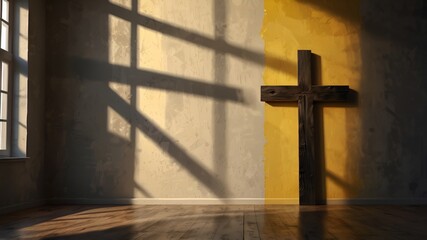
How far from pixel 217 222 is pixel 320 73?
239 cm

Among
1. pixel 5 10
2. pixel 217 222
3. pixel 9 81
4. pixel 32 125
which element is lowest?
pixel 217 222

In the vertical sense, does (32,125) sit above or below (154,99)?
below

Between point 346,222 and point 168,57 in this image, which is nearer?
point 346,222

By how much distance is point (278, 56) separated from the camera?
18.9ft

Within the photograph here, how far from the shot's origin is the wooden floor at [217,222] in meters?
3.53

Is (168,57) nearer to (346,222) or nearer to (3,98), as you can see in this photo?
(3,98)

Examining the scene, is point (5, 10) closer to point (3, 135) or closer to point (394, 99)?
point (3, 135)

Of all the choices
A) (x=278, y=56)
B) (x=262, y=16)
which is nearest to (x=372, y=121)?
(x=278, y=56)

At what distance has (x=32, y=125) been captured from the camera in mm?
5547

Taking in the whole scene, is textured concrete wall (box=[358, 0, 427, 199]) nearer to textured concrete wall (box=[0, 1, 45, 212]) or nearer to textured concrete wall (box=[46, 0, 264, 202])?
textured concrete wall (box=[46, 0, 264, 202])

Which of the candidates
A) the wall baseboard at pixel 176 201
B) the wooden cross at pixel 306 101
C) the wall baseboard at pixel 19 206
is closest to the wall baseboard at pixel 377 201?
the wooden cross at pixel 306 101

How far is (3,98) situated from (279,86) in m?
2.93

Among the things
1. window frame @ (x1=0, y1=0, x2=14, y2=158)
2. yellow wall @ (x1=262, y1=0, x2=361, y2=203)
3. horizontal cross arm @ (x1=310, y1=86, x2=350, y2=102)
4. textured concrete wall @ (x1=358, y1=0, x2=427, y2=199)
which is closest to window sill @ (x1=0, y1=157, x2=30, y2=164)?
window frame @ (x1=0, y1=0, x2=14, y2=158)

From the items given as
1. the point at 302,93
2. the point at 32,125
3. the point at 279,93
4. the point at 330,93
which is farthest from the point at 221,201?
the point at 32,125
